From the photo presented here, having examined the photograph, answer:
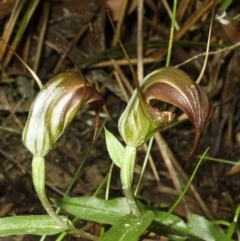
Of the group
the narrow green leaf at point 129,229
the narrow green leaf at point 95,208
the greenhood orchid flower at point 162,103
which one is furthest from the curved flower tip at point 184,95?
the narrow green leaf at point 95,208

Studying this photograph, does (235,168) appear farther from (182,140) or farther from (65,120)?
(65,120)

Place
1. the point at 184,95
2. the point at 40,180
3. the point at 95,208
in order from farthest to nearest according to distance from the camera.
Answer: the point at 95,208, the point at 40,180, the point at 184,95

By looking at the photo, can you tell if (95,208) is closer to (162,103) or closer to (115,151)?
(115,151)

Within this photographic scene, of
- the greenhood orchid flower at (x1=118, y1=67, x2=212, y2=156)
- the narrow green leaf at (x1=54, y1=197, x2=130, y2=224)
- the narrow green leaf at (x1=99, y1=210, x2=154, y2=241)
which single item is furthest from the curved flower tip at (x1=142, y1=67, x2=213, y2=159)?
the narrow green leaf at (x1=54, y1=197, x2=130, y2=224)

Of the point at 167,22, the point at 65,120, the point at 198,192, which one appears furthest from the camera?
the point at 167,22

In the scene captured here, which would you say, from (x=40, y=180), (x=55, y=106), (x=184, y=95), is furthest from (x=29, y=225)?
(x=184, y=95)

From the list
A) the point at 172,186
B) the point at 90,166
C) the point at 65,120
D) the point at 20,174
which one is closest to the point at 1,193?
the point at 20,174

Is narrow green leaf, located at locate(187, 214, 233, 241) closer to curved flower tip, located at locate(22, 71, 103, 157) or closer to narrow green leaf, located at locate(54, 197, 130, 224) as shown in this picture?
narrow green leaf, located at locate(54, 197, 130, 224)

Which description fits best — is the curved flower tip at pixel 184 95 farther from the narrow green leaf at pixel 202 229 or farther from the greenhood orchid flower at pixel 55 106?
the narrow green leaf at pixel 202 229
